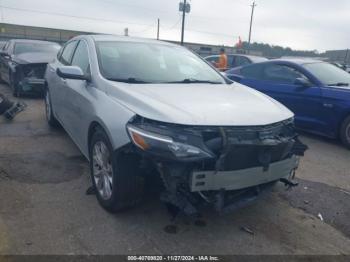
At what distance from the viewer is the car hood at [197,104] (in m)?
2.84

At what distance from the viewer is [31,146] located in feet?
17.4

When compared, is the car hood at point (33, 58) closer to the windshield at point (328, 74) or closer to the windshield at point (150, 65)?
the windshield at point (150, 65)

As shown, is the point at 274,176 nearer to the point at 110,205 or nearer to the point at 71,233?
the point at 110,205

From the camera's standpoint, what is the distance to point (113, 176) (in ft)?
10.1

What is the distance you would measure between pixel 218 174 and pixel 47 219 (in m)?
1.66

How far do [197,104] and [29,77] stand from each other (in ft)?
23.6

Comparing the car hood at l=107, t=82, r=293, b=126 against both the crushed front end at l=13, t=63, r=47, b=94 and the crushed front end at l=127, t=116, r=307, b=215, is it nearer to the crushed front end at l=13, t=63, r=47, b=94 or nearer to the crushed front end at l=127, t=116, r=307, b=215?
the crushed front end at l=127, t=116, r=307, b=215

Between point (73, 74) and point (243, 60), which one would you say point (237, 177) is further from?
point (243, 60)

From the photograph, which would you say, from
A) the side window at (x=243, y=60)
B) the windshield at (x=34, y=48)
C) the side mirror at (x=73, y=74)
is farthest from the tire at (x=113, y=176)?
the side window at (x=243, y=60)

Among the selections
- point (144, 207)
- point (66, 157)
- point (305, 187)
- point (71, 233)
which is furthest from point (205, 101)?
point (66, 157)

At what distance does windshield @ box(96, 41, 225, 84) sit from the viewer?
3787 mm

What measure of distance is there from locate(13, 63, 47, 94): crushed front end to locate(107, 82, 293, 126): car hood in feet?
20.8

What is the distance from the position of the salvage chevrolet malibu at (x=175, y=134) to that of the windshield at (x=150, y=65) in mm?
13

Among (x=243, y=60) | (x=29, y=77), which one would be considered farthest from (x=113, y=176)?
(x=243, y=60)
